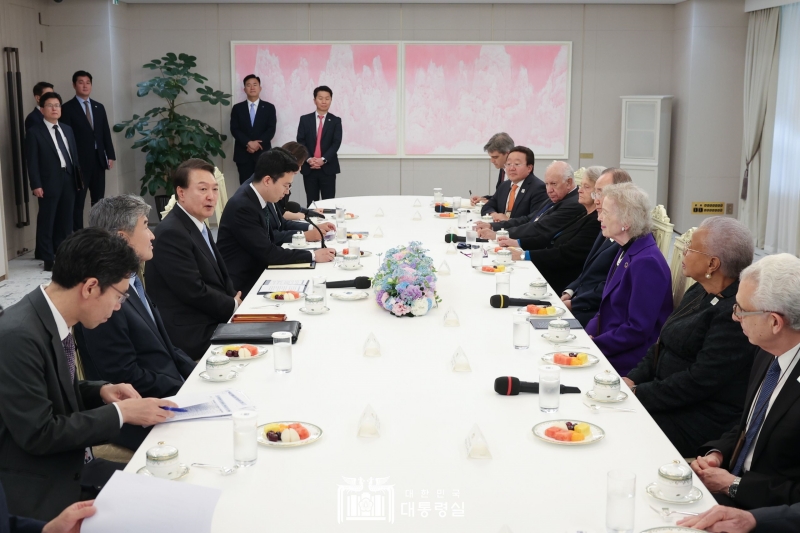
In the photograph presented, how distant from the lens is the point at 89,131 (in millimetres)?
9578

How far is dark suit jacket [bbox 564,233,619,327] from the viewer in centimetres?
471

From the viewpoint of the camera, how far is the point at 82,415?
2461 millimetres

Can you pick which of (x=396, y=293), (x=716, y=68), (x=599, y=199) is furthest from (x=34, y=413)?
(x=716, y=68)

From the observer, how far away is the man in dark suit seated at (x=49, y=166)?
27.4 ft

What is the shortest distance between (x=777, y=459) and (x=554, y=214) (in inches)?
148

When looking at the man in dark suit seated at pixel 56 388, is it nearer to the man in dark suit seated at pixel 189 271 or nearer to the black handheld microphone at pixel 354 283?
the man in dark suit seated at pixel 189 271

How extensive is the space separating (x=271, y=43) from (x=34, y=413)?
927 cm

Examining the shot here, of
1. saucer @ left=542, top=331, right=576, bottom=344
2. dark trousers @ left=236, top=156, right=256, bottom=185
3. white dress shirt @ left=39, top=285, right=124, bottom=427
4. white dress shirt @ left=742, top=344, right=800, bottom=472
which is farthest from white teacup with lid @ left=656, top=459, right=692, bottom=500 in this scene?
dark trousers @ left=236, top=156, right=256, bottom=185

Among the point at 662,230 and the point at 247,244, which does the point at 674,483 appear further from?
the point at 247,244

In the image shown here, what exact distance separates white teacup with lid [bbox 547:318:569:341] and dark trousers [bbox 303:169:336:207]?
7.07 metres

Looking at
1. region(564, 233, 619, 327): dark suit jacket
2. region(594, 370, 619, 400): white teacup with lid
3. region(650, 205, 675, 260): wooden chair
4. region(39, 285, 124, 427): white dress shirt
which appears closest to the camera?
region(39, 285, 124, 427): white dress shirt

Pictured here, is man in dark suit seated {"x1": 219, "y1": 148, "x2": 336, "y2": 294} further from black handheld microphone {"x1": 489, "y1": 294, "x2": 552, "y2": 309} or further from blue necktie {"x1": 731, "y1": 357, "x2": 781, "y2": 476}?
blue necktie {"x1": 731, "y1": 357, "x2": 781, "y2": 476}

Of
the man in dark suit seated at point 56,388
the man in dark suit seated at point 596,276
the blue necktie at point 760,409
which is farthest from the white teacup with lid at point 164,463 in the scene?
the man in dark suit seated at point 596,276

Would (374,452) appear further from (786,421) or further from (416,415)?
(786,421)
